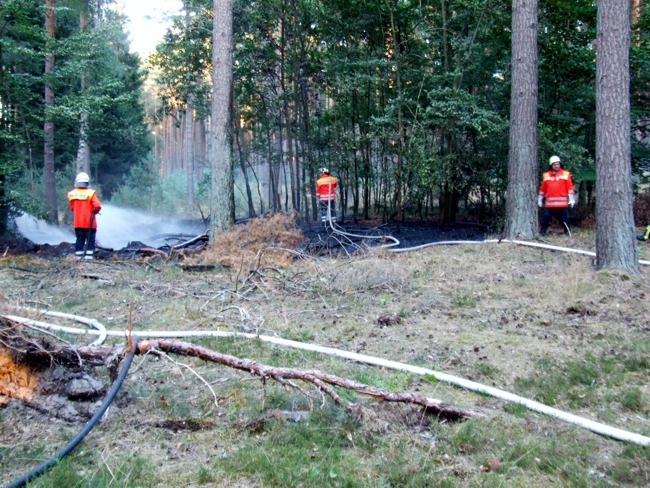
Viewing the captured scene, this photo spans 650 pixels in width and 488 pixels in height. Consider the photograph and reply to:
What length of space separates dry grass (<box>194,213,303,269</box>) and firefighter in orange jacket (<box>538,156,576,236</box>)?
5.52m

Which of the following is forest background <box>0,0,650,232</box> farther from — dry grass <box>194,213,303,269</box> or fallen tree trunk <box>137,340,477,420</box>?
fallen tree trunk <box>137,340,477,420</box>

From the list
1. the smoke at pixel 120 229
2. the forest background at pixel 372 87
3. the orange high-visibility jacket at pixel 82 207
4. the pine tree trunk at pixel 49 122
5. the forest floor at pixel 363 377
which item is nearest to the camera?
the forest floor at pixel 363 377

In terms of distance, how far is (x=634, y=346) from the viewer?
4988mm

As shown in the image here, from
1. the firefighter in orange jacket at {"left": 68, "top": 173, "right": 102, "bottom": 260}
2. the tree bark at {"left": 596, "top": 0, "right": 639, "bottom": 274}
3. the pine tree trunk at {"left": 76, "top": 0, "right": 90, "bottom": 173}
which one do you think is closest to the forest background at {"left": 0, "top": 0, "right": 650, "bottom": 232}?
the pine tree trunk at {"left": 76, "top": 0, "right": 90, "bottom": 173}

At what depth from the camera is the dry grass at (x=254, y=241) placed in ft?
31.4

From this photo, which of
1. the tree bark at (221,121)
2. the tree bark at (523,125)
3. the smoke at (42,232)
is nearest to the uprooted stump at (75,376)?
the tree bark at (221,121)

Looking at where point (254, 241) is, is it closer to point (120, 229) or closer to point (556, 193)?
point (556, 193)

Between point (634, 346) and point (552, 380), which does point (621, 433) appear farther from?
point (634, 346)

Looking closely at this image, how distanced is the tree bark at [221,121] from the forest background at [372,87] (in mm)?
4371

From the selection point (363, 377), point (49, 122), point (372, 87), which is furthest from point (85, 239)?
point (372, 87)

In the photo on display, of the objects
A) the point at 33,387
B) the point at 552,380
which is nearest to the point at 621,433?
the point at 552,380

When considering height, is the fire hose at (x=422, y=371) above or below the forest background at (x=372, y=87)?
below

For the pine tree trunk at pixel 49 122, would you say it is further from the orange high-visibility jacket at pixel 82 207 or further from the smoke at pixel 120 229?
the orange high-visibility jacket at pixel 82 207

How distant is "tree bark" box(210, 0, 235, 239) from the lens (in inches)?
458
